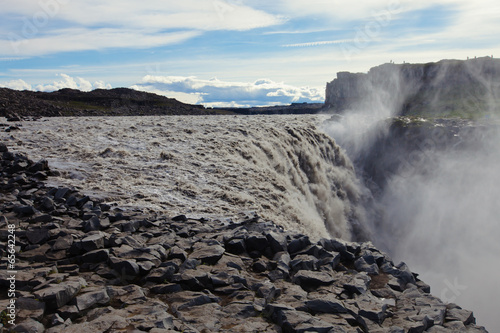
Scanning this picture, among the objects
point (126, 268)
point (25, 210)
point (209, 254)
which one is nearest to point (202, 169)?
point (25, 210)

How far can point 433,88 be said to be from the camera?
116062 mm

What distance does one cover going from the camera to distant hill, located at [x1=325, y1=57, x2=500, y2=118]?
10294cm

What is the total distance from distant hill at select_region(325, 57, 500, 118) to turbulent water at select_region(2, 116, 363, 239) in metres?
73.2

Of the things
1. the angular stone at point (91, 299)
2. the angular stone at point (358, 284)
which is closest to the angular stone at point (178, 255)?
the angular stone at point (91, 299)

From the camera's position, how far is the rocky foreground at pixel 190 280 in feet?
24.0

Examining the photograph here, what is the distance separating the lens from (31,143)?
2416 cm

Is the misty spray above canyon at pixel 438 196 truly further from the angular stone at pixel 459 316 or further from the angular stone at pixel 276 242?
the angular stone at pixel 276 242

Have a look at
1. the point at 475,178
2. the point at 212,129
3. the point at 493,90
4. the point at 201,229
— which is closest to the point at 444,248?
the point at 475,178

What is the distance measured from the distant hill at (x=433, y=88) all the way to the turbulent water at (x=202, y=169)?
240 feet

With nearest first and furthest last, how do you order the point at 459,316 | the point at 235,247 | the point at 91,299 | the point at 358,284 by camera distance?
1. the point at 91,299
2. the point at 459,316
3. the point at 358,284
4. the point at 235,247

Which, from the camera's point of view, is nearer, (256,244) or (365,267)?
(365,267)

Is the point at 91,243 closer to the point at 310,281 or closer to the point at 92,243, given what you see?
the point at 92,243

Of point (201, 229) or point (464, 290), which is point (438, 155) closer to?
point (464, 290)

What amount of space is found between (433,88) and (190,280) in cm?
12598
